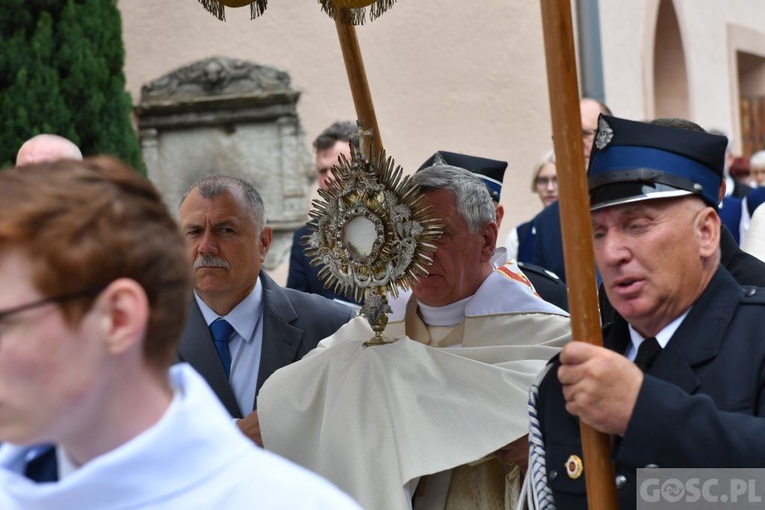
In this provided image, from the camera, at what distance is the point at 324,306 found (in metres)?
4.23

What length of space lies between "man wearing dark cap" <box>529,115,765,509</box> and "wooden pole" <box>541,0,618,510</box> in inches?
1.9

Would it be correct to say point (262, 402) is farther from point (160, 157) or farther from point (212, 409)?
point (160, 157)

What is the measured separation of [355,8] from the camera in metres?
3.66

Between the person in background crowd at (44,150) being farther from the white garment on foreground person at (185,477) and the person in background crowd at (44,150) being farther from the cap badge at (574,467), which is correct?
the white garment on foreground person at (185,477)

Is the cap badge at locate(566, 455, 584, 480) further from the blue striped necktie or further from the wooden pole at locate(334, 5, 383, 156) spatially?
the blue striped necktie

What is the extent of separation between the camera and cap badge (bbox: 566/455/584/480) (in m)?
2.58

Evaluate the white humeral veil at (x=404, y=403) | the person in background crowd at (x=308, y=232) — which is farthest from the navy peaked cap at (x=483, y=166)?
the white humeral veil at (x=404, y=403)

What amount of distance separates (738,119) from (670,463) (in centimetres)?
1461

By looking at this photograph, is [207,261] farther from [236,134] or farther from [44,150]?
[236,134]

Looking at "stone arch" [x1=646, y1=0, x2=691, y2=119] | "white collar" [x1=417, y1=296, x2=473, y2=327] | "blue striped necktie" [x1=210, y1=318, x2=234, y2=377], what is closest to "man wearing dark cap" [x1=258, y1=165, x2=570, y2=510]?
"white collar" [x1=417, y1=296, x2=473, y2=327]

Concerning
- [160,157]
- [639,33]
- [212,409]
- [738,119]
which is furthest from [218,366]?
[738,119]

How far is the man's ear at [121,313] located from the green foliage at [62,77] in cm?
681

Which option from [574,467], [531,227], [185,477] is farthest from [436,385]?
[531,227]

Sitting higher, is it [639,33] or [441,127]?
[639,33]
